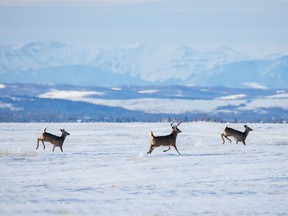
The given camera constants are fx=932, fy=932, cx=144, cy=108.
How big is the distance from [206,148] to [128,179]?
9.24 meters

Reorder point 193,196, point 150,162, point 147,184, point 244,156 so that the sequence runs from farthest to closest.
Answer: point 244,156 < point 150,162 < point 147,184 < point 193,196

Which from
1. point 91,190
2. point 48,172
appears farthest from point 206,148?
point 91,190

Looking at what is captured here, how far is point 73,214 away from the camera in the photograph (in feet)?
66.3

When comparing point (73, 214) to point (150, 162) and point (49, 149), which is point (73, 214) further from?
point (49, 149)

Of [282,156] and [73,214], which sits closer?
[73,214]

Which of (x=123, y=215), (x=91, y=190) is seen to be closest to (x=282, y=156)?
(x=91, y=190)

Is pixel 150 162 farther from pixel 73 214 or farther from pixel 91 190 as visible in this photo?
pixel 73 214

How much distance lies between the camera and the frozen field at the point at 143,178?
21.2m

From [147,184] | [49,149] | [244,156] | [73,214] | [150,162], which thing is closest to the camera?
[73,214]

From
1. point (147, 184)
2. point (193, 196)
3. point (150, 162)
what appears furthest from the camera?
point (150, 162)

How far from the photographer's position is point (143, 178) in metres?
25.3

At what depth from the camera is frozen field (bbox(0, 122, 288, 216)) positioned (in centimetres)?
2120

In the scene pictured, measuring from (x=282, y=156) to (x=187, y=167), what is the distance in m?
4.56

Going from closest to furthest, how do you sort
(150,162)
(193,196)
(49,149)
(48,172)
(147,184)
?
(193,196) < (147,184) < (48,172) < (150,162) < (49,149)
